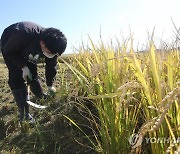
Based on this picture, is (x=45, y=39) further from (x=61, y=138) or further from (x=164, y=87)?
(x=164, y=87)

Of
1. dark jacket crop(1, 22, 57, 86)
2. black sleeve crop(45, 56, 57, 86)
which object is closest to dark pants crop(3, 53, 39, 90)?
dark jacket crop(1, 22, 57, 86)

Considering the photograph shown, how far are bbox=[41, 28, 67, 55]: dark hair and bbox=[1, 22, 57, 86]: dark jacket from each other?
0.64 feet

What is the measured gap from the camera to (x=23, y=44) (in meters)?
3.52

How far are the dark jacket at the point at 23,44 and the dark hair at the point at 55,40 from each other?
20 cm

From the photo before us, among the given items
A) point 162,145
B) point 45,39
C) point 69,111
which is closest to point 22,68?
point 45,39

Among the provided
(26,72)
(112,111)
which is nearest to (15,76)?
(26,72)

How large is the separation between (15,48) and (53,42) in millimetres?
463

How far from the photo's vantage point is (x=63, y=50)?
11.0ft

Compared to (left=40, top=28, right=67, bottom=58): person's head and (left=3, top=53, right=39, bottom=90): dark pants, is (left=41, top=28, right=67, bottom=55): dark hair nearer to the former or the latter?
(left=40, top=28, right=67, bottom=58): person's head

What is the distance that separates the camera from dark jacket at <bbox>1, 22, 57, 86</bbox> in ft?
11.3

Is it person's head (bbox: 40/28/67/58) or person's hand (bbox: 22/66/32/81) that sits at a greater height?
person's head (bbox: 40/28/67/58)

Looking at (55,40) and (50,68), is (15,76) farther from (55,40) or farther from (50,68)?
(55,40)

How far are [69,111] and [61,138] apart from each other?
1.76 feet

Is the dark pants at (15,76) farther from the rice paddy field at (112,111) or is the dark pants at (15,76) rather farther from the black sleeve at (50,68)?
the rice paddy field at (112,111)
